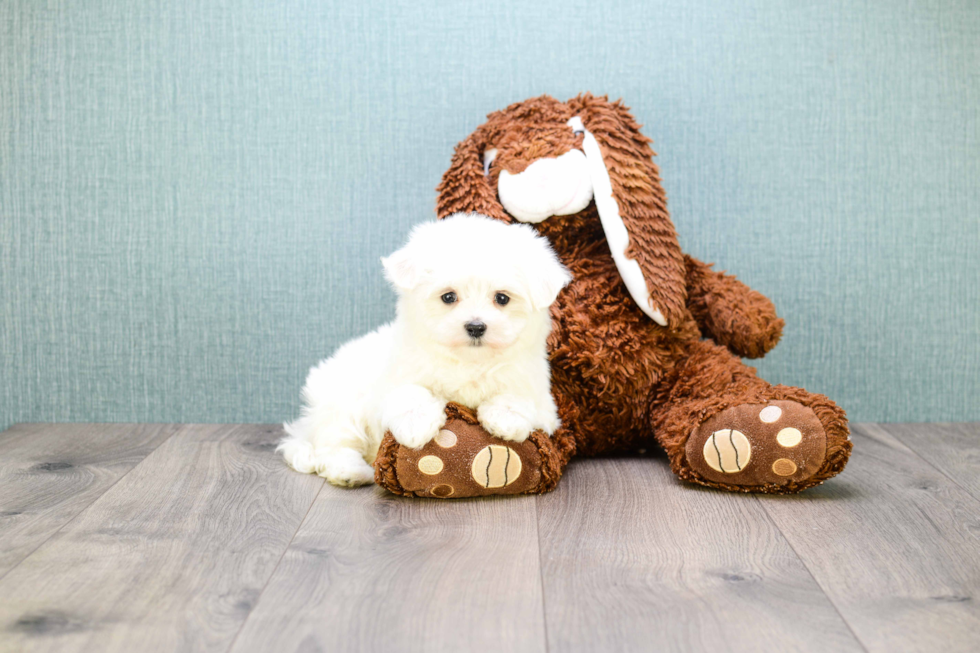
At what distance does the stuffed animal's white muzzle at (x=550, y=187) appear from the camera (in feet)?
5.59

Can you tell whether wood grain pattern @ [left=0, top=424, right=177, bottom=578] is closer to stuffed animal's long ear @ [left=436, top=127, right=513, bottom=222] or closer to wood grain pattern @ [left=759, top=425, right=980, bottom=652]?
Result: stuffed animal's long ear @ [left=436, top=127, right=513, bottom=222]

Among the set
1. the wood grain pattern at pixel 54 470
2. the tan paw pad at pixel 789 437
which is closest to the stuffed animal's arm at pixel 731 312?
the tan paw pad at pixel 789 437

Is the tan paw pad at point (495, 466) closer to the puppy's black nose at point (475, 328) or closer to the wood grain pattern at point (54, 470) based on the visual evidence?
the puppy's black nose at point (475, 328)

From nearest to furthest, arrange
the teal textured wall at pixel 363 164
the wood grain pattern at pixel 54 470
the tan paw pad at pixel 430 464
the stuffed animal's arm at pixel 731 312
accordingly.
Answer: the wood grain pattern at pixel 54 470
the tan paw pad at pixel 430 464
the stuffed animal's arm at pixel 731 312
the teal textured wall at pixel 363 164

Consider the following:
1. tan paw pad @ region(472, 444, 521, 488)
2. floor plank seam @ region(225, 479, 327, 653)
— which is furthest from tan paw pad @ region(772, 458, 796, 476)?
floor plank seam @ region(225, 479, 327, 653)

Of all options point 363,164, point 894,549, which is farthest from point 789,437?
point 363,164

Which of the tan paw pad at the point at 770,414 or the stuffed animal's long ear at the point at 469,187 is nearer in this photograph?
the tan paw pad at the point at 770,414

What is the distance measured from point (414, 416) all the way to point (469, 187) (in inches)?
21.4

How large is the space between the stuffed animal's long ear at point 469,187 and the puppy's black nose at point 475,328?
374 millimetres

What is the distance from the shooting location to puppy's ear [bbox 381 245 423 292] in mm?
1467

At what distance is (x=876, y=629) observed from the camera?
41.1 inches

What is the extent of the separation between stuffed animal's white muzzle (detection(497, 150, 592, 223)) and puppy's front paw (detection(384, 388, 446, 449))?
0.47m

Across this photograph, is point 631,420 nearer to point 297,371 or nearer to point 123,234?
point 297,371

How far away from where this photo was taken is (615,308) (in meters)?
1.76
